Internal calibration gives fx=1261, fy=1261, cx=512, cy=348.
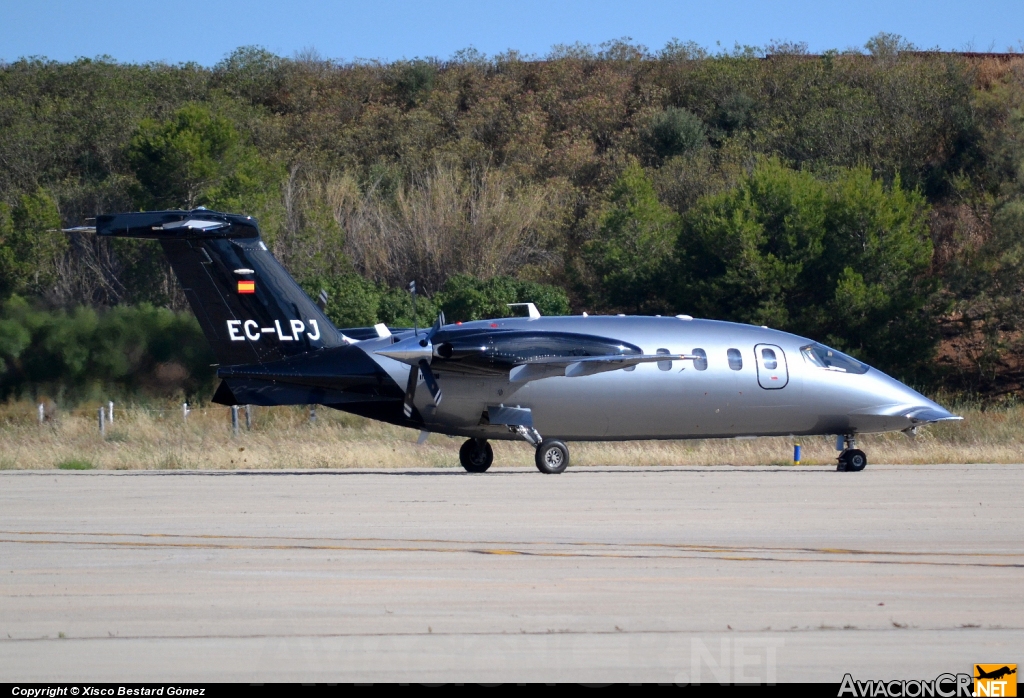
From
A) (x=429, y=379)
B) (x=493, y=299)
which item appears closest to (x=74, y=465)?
(x=429, y=379)

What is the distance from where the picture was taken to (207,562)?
36.6 feet

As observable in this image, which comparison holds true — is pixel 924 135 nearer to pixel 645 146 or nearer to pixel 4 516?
pixel 645 146

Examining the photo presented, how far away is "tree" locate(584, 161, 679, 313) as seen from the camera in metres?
44.1

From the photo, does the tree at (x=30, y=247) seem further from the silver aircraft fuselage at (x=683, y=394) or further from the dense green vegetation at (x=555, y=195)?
the silver aircraft fuselage at (x=683, y=394)

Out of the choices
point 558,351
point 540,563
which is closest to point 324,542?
point 540,563

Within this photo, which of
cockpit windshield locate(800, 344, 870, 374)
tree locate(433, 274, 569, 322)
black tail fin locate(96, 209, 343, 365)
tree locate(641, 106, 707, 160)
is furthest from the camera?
tree locate(641, 106, 707, 160)

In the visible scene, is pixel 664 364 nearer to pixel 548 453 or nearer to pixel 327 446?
pixel 548 453

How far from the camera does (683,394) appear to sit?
76.0 ft

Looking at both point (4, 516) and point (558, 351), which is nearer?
point (4, 516)

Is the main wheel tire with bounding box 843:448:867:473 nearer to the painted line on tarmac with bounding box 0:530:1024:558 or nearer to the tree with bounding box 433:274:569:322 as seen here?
the painted line on tarmac with bounding box 0:530:1024:558

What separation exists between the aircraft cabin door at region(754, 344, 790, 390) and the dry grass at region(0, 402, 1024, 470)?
249cm

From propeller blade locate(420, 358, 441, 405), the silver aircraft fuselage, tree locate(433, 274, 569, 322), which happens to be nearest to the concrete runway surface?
propeller blade locate(420, 358, 441, 405)

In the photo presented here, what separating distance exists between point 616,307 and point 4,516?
31.4 m

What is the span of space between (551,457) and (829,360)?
5.85m
